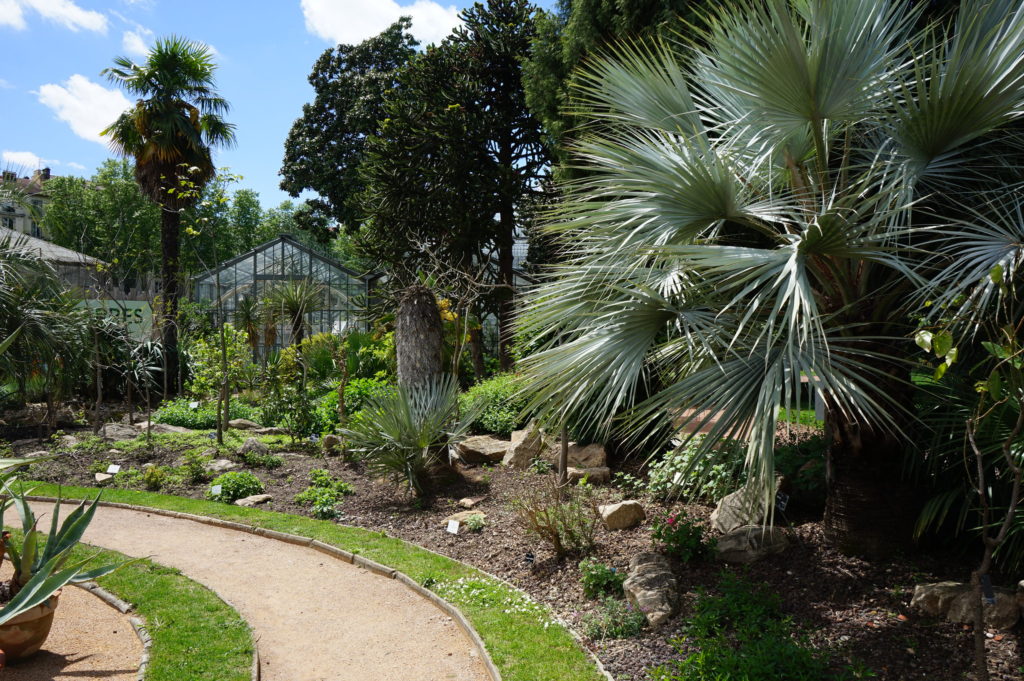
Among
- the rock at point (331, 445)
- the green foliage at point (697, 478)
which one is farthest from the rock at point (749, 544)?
the rock at point (331, 445)

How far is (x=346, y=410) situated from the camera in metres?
12.4

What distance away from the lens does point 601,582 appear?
17.4ft

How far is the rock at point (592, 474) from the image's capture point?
7910 mm

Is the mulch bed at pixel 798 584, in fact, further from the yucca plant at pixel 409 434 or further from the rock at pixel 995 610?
the yucca plant at pixel 409 434

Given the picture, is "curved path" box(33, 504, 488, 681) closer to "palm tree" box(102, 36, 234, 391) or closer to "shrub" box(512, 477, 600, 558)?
"shrub" box(512, 477, 600, 558)

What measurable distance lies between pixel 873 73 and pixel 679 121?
4.84 ft

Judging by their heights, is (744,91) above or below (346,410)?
above

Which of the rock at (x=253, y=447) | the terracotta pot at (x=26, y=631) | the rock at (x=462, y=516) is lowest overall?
the rock at (x=462, y=516)

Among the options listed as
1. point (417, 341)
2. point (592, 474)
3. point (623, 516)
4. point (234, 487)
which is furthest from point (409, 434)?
point (623, 516)

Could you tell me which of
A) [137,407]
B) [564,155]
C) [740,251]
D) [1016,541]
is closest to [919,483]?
[1016,541]

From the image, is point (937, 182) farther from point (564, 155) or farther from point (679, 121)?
point (564, 155)

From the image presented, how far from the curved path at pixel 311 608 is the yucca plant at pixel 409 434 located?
1.73 meters

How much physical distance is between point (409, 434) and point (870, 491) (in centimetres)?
514

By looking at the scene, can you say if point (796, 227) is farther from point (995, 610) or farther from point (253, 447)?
point (253, 447)
